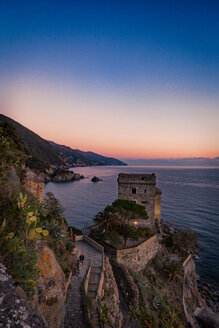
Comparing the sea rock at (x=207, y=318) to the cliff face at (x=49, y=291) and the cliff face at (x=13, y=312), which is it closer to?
the cliff face at (x=49, y=291)

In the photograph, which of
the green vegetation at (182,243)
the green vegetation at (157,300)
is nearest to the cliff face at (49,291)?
the green vegetation at (157,300)

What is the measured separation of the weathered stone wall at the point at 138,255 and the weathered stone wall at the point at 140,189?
538 centimetres

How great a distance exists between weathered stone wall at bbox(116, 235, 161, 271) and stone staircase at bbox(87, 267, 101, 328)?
580 centimetres

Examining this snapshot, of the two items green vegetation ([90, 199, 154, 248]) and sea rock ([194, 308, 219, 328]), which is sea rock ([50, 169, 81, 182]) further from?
sea rock ([194, 308, 219, 328])

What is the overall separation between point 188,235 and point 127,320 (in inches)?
1106

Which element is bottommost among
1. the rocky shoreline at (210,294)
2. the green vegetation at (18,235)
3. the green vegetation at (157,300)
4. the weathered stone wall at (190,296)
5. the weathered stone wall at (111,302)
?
the rocky shoreline at (210,294)

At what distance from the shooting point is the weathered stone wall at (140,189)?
28.4 metres

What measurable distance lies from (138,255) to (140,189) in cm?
1030

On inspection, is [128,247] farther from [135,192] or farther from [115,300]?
[135,192]

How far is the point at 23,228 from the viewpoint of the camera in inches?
247

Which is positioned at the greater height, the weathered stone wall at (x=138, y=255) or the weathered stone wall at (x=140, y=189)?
the weathered stone wall at (x=140, y=189)

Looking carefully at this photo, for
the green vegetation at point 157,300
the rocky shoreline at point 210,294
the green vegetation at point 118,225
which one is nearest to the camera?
the green vegetation at point 157,300

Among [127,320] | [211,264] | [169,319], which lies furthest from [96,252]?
[211,264]

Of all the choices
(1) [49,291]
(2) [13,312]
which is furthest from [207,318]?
(2) [13,312]
